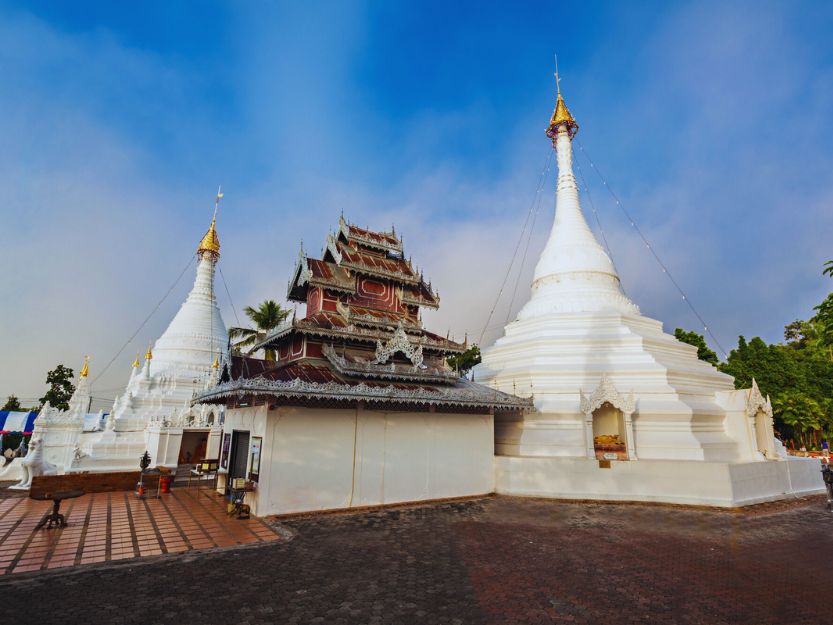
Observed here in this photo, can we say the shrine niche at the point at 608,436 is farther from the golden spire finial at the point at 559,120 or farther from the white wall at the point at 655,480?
the golden spire finial at the point at 559,120

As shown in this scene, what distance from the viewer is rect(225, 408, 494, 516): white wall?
12266mm

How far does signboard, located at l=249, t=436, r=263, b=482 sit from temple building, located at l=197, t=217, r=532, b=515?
0.11 feet

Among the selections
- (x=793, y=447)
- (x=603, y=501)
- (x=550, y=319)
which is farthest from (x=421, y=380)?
(x=793, y=447)

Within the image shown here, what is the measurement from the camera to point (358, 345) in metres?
16.2

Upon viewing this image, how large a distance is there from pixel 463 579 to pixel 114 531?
26.6 ft

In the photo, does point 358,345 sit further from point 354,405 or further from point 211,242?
point 211,242

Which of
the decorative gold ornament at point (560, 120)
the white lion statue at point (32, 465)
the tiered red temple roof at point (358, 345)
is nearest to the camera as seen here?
the tiered red temple roof at point (358, 345)

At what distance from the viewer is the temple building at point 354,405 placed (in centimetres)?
1237

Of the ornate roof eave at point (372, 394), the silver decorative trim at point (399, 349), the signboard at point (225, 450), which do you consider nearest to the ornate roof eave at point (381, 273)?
the silver decorative trim at point (399, 349)

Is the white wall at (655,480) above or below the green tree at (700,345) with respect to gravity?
below

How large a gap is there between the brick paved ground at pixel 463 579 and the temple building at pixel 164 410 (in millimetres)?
14208

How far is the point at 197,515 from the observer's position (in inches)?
467

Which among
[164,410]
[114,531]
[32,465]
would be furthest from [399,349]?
[164,410]

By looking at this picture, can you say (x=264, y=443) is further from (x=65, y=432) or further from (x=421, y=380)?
(x=65, y=432)
